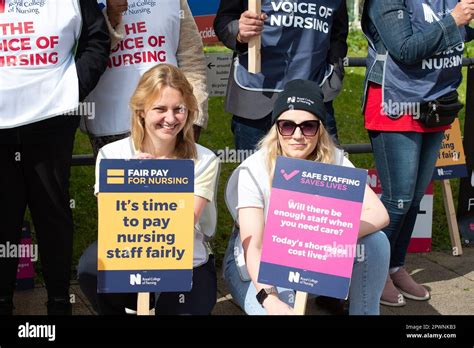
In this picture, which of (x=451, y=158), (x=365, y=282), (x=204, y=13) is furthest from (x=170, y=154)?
(x=451, y=158)

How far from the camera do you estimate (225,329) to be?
4332 millimetres

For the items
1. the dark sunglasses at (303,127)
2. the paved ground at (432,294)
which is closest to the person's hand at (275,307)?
the dark sunglasses at (303,127)

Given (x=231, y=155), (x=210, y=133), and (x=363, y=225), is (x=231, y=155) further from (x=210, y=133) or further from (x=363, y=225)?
(x=210, y=133)

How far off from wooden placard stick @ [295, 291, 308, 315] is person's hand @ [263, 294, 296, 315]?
0.05 metres

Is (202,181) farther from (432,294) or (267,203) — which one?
(432,294)

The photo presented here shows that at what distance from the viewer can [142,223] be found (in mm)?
4082

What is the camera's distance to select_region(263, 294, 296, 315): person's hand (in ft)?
13.6

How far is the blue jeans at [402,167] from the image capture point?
5.19 meters

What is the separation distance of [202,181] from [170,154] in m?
0.18

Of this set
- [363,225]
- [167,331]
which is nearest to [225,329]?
[167,331]

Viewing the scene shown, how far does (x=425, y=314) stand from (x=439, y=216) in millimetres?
1783

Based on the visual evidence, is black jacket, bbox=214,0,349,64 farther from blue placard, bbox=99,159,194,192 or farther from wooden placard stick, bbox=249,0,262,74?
blue placard, bbox=99,159,194,192

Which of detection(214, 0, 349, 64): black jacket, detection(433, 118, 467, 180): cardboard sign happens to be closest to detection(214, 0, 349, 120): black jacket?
detection(214, 0, 349, 64): black jacket

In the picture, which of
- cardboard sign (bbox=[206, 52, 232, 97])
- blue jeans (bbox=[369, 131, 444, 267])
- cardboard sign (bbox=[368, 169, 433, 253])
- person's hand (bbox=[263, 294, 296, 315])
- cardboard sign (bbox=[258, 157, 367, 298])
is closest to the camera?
cardboard sign (bbox=[258, 157, 367, 298])
